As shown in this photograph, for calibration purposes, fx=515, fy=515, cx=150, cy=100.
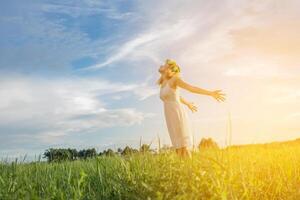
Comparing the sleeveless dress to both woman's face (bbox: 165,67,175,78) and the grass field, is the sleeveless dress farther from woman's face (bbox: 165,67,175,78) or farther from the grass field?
the grass field

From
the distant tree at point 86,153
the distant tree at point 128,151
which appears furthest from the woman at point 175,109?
the distant tree at point 128,151

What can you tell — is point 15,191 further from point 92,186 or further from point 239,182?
point 239,182

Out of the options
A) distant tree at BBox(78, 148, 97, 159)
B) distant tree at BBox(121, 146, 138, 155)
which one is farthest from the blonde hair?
distant tree at BBox(121, 146, 138, 155)

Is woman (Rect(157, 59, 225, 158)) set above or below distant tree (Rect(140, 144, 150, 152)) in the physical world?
above

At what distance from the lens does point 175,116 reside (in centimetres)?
1201

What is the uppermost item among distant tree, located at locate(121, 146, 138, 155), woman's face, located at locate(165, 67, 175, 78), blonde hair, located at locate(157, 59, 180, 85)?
blonde hair, located at locate(157, 59, 180, 85)

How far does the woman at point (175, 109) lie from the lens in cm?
1180

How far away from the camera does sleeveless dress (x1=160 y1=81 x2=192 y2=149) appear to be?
470 inches

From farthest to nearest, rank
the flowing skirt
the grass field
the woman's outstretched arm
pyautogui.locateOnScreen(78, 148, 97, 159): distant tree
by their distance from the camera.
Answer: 1. pyautogui.locateOnScreen(78, 148, 97, 159): distant tree
2. the flowing skirt
3. the woman's outstretched arm
4. the grass field

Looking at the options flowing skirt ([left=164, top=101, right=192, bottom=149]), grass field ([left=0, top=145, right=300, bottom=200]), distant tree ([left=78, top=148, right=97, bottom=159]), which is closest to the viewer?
grass field ([left=0, top=145, right=300, bottom=200])

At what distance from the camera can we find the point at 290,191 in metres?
7.91

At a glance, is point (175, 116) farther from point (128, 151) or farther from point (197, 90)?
point (128, 151)

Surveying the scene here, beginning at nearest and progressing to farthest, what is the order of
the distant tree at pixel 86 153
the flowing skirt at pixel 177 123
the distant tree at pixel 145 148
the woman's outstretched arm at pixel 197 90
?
the distant tree at pixel 145 148
the woman's outstretched arm at pixel 197 90
the flowing skirt at pixel 177 123
the distant tree at pixel 86 153

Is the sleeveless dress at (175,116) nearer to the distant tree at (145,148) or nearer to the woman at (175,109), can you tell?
the woman at (175,109)
